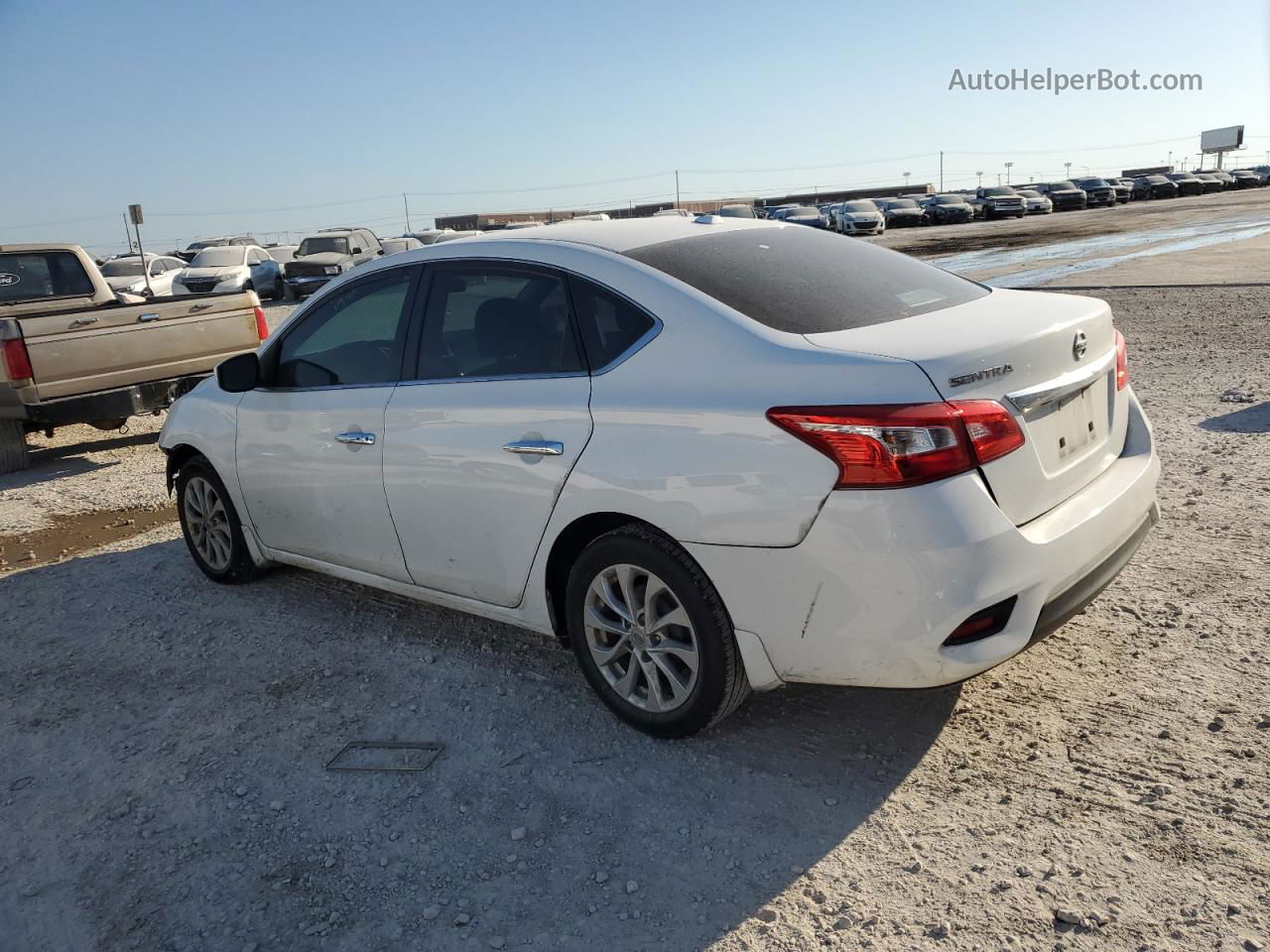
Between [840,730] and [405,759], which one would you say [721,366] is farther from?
[405,759]

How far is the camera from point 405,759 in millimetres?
3609

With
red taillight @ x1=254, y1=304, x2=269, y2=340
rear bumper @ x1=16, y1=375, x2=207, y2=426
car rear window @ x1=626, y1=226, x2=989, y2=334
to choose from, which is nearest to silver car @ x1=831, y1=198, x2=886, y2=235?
red taillight @ x1=254, y1=304, x2=269, y2=340

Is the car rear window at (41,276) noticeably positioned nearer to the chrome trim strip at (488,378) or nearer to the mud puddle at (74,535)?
the mud puddle at (74,535)

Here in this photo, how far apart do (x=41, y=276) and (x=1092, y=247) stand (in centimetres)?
2182

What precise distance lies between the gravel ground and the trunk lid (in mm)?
860

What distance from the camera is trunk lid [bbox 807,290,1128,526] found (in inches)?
115

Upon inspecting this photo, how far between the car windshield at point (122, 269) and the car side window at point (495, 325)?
27809 millimetres

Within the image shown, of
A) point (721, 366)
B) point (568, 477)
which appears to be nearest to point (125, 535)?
point (568, 477)

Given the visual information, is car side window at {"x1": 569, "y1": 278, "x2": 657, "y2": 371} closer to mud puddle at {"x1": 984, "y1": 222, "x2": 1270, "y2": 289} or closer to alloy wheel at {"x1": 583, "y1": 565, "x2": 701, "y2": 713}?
alloy wheel at {"x1": 583, "y1": 565, "x2": 701, "y2": 713}

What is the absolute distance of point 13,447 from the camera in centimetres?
862

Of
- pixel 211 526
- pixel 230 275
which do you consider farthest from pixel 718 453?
pixel 230 275

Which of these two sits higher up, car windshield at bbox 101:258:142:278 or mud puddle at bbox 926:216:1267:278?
car windshield at bbox 101:258:142:278

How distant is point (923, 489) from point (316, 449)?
275 centimetres

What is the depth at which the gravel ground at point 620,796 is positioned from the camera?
2703 millimetres
